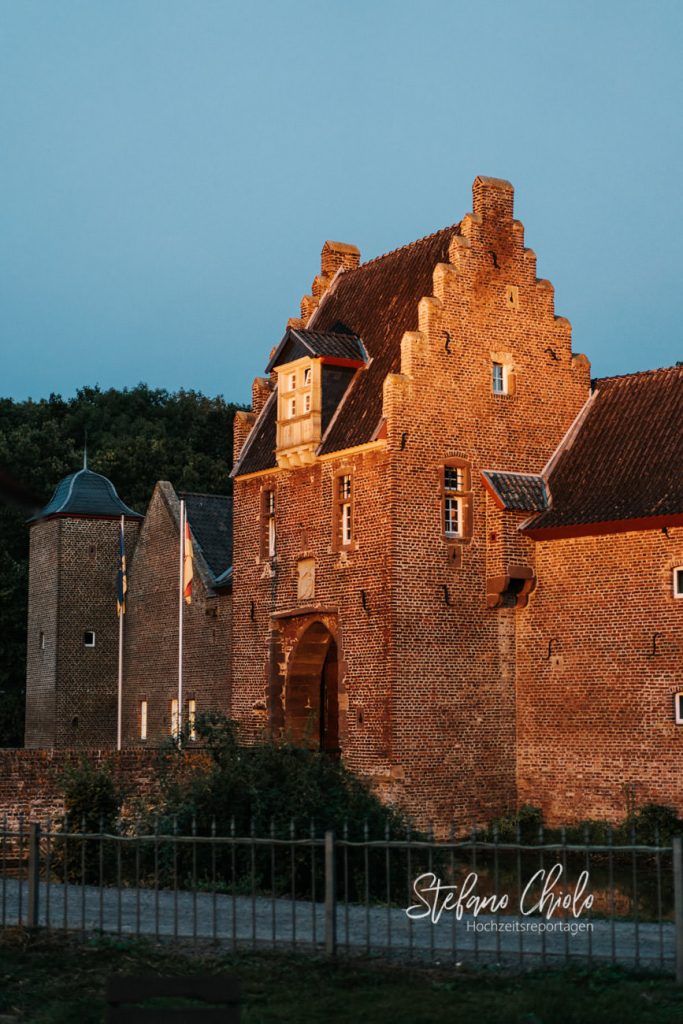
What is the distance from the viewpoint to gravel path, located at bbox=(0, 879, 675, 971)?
13.2 meters

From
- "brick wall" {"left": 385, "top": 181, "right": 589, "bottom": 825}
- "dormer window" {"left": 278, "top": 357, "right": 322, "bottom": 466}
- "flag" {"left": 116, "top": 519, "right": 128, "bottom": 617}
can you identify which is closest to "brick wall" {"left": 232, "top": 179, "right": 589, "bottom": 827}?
"brick wall" {"left": 385, "top": 181, "right": 589, "bottom": 825}

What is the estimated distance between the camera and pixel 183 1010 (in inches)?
306

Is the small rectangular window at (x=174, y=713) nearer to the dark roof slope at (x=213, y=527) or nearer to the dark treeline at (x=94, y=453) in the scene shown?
the dark roof slope at (x=213, y=527)

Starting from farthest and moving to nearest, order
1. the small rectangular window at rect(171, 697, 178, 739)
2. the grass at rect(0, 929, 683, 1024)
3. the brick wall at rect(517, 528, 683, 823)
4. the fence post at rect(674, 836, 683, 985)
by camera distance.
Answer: the small rectangular window at rect(171, 697, 178, 739)
the brick wall at rect(517, 528, 683, 823)
the fence post at rect(674, 836, 683, 985)
the grass at rect(0, 929, 683, 1024)

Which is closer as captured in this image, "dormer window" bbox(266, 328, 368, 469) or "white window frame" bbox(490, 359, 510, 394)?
"white window frame" bbox(490, 359, 510, 394)

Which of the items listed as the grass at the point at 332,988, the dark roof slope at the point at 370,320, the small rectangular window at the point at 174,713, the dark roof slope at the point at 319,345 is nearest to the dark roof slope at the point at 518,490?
the dark roof slope at the point at 370,320

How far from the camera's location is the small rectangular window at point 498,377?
32.5 metres

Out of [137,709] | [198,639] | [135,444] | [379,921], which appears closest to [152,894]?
[379,921]

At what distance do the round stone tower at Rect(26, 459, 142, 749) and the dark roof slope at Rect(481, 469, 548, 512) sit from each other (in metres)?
17.5

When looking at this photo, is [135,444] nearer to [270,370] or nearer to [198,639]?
[198,639]

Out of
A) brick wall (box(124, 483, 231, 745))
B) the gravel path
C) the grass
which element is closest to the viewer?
the grass

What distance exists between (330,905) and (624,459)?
19.2 metres

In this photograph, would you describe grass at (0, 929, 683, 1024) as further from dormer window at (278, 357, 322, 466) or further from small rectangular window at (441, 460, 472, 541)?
dormer window at (278, 357, 322, 466)

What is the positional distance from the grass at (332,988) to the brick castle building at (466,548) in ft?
54.7
